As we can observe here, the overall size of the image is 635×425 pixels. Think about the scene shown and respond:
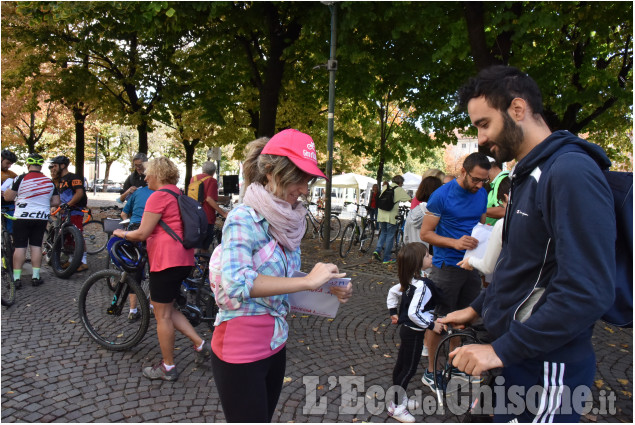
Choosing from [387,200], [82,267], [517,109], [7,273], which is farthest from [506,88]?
[387,200]

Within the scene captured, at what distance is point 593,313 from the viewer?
4.15ft

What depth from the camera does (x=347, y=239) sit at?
10906mm

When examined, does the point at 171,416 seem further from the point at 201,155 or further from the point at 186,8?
the point at 201,155

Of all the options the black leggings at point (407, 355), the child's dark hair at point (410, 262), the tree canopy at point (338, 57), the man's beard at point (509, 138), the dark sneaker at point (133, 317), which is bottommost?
the dark sneaker at point (133, 317)

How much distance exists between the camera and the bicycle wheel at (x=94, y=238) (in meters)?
9.75

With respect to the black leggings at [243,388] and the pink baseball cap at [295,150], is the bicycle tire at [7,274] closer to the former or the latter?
the black leggings at [243,388]

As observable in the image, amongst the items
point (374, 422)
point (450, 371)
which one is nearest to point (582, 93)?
point (450, 371)

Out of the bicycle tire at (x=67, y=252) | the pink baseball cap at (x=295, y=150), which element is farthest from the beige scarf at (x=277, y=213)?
the bicycle tire at (x=67, y=252)

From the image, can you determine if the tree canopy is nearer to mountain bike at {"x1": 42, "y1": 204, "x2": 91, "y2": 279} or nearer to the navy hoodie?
mountain bike at {"x1": 42, "y1": 204, "x2": 91, "y2": 279}

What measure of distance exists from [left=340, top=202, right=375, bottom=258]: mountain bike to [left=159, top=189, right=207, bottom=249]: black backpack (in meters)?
6.76

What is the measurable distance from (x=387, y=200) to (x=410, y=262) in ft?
21.1

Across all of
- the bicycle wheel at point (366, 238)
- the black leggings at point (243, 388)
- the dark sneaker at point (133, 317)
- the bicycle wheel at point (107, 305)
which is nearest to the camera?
the black leggings at point (243, 388)

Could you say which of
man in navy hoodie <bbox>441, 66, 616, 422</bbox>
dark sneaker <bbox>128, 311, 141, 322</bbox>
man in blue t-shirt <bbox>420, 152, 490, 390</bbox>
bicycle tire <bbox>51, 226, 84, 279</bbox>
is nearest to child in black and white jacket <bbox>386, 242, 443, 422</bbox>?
man in blue t-shirt <bbox>420, 152, 490, 390</bbox>

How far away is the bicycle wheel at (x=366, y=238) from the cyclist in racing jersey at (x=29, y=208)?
7.10 meters
